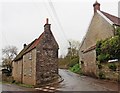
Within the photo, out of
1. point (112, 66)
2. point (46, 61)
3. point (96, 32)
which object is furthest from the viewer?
point (96, 32)

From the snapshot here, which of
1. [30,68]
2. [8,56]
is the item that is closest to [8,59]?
[8,56]

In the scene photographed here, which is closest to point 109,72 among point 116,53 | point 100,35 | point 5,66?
point 116,53

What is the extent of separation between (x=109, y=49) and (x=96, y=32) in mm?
10539

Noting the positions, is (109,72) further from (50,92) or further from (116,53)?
(50,92)

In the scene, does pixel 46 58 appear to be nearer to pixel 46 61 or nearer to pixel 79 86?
pixel 46 61

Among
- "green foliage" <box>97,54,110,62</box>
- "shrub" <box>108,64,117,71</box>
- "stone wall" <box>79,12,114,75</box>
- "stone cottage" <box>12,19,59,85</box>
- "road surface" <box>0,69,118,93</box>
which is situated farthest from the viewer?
"stone wall" <box>79,12,114,75</box>

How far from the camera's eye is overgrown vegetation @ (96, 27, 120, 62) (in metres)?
22.3

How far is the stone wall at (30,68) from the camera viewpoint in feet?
97.1

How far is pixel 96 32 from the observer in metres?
33.9

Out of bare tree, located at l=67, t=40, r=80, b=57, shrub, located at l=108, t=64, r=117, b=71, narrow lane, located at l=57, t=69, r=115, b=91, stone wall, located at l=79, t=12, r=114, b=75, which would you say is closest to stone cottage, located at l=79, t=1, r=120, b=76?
stone wall, located at l=79, t=12, r=114, b=75

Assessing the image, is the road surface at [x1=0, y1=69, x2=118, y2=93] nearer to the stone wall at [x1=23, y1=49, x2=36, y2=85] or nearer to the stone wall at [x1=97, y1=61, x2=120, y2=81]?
the stone wall at [x1=97, y1=61, x2=120, y2=81]

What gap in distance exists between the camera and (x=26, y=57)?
33.3m

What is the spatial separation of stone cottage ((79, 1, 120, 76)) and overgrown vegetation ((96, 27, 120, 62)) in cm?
280

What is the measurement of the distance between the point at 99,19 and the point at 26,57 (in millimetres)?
12808
